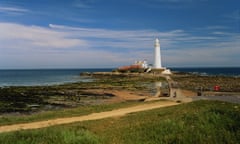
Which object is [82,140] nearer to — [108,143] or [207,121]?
[108,143]

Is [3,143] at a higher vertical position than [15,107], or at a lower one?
higher

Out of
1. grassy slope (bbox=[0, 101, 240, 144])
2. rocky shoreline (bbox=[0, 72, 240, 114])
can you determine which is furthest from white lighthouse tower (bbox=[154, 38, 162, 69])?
grassy slope (bbox=[0, 101, 240, 144])

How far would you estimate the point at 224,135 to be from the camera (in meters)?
6.78

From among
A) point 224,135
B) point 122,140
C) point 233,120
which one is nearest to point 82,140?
point 122,140

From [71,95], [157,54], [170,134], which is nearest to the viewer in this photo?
[170,134]

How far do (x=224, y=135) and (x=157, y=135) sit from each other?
5.59ft

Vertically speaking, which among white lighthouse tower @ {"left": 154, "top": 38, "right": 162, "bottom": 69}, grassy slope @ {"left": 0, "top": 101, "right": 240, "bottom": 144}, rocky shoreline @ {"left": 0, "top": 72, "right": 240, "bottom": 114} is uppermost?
white lighthouse tower @ {"left": 154, "top": 38, "right": 162, "bottom": 69}

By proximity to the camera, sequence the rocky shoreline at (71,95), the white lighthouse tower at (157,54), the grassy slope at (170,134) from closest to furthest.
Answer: the grassy slope at (170,134)
the rocky shoreline at (71,95)
the white lighthouse tower at (157,54)

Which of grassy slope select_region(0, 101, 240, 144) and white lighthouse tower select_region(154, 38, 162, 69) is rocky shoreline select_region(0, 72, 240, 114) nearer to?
grassy slope select_region(0, 101, 240, 144)

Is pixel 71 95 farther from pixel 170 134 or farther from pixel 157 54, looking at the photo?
pixel 157 54

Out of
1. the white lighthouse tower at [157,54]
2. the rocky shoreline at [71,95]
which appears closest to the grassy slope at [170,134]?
the rocky shoreline at [71,95]

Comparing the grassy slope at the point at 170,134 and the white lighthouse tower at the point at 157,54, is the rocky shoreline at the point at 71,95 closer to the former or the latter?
the grassy slope at the point at 170,134

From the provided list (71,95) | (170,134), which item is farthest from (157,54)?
(170,134)

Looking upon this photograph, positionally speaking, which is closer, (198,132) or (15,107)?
(198,132)
